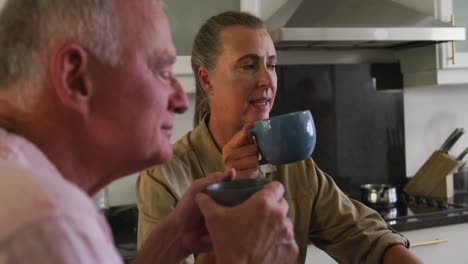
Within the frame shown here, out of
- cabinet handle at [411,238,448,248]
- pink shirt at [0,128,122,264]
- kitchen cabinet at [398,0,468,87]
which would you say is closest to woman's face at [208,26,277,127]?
pink shirt at [0,128,122,264]

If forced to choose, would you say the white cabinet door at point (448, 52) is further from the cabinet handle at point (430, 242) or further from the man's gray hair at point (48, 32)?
the man's gray hair at point (48, 32)

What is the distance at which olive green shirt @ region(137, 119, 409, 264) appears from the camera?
1.19 m

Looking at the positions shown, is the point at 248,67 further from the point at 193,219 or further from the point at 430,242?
the point at 430,242

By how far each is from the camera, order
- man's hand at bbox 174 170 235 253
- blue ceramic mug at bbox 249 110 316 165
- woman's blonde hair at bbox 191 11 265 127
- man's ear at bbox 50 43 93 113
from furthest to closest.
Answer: woman's blonde hair at bbox 191 11 265 127 < blue ceramic mug at bbox 249 110 316 165 < man's hand at bbox 174 170 235 253 < man's ear at bbox 50 43 93 113

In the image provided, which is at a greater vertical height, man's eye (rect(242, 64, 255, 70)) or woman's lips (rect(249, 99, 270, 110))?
man's eye (rect(242, 64, 255, 70))

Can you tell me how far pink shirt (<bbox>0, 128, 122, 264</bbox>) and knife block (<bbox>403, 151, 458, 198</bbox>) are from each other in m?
2.23

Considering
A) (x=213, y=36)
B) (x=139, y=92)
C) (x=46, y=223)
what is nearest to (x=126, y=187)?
(x=213, y=36)

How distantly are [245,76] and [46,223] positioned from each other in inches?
36.0

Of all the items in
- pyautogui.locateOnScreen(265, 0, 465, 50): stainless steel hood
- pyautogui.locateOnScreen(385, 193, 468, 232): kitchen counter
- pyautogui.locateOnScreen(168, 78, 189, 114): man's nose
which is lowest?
pyautogui.locateOnScreen(385, 193, 468, 232): kitchen counter

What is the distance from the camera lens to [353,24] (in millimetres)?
2152

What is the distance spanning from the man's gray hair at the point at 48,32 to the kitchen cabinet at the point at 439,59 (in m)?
2.08

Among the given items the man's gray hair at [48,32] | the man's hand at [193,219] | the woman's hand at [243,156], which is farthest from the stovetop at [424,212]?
the man's gray hair at [48,32]

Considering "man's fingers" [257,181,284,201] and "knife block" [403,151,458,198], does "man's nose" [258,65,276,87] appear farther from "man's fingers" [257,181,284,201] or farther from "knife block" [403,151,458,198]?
"knife block" [403,151,458,198]

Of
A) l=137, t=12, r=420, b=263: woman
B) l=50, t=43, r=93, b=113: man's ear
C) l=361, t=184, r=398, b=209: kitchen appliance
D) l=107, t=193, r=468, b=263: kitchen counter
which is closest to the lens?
l=50, t=43, r=93, b=113: man's ear
